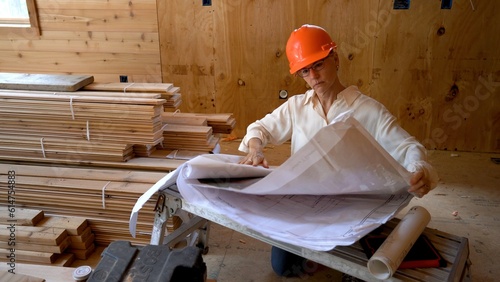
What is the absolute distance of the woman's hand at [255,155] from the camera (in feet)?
5.24

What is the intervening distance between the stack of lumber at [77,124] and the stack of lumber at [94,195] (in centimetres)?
13

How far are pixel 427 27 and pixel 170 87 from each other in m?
2.31

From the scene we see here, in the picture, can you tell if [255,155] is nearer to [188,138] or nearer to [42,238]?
[188,138]

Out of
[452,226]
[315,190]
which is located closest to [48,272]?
[315,190]

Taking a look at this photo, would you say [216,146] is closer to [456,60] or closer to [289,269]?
[289,269]

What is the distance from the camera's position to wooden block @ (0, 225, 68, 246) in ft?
7.23

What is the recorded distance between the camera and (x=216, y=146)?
9.39ft

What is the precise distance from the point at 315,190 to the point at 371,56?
2.74 metres

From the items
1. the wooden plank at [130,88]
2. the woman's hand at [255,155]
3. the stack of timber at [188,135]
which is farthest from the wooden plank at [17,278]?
the wooden plank at [130,88]

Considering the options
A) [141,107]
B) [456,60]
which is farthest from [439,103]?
[141,107]

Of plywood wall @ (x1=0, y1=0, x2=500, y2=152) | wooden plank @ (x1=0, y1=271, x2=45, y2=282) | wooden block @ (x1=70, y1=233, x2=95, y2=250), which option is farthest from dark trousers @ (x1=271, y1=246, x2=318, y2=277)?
plywood wall @ (x1=0, y1=0, x2=500, y2=152)

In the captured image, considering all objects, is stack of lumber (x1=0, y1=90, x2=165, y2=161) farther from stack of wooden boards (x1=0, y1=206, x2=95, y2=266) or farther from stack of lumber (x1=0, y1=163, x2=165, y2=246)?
stack of wooden boards (x1=0, y1=206, x2=95, y2=266)

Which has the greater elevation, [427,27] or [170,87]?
[427,27]

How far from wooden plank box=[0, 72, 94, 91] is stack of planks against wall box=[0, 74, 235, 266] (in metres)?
0.06
